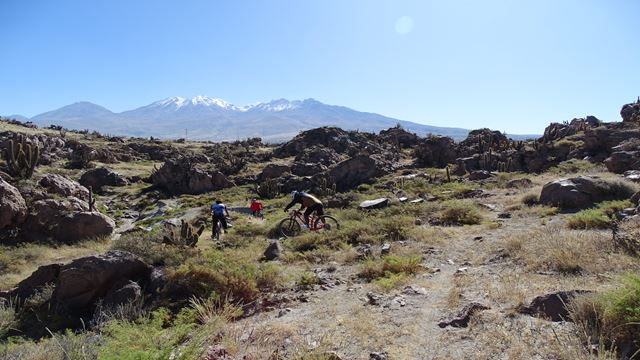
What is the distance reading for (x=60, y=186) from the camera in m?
21.2

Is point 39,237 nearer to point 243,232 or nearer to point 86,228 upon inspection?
point 86,228

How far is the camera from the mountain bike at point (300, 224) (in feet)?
48.7

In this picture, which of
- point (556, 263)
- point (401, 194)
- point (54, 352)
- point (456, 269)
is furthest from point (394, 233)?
point (401, 194)

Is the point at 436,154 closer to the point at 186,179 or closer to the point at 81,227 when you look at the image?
the point at 186,179

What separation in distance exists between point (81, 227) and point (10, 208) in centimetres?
258

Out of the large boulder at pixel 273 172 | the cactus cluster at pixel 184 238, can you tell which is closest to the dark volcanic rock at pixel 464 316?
the cactus cluster at pixel 184 238

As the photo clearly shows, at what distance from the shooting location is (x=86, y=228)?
17.3 m

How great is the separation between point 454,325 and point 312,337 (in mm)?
1986

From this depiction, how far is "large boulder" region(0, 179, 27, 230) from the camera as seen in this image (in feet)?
53.8

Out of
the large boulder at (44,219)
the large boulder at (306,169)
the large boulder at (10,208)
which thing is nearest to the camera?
the large boulder at (10,208)

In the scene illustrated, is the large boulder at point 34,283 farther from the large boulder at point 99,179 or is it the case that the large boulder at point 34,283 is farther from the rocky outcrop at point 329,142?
the rocky outcrop at point 329,142

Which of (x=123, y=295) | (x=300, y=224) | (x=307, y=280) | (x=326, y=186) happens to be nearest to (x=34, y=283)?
(x=123, y=295)

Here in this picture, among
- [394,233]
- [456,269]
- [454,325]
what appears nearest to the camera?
[454,325]

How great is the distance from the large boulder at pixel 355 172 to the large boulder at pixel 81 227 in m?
15.9
